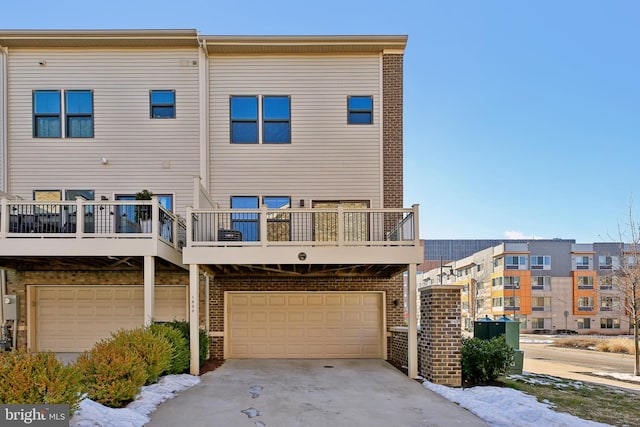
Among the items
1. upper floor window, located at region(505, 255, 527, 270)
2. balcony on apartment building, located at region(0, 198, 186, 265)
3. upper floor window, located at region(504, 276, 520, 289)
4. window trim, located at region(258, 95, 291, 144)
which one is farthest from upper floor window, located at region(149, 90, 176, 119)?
upper floor window, located at region(505, 255, 527, 270)

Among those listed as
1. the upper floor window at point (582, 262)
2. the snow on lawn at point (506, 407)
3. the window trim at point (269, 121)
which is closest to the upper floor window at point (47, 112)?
the window trim at point (269, 121)

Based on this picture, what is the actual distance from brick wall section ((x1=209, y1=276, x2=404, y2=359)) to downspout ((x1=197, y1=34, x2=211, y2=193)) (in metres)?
2.76

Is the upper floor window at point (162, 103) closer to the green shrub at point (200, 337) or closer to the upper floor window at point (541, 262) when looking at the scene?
the green shrub at point (200, 337)

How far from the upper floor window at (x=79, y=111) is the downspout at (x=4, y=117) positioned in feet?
5.32

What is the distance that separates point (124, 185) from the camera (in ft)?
39.2

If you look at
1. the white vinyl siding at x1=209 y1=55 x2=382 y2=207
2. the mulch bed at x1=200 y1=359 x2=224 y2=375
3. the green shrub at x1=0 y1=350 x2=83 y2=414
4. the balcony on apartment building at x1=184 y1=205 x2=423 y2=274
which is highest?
the white vinyl siding at x1=209 y1=55 x2=382 y2=207

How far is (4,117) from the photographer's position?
11.9 metres

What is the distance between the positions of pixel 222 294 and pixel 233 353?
166 cm

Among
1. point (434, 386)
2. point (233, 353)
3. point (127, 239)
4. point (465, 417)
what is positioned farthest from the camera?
point (233, 353)

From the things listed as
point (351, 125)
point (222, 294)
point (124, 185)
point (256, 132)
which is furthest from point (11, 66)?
point (351, 125)

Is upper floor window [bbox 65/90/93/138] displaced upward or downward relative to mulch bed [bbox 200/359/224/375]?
upward

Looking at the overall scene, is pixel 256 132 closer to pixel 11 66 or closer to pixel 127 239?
pixel 127 239

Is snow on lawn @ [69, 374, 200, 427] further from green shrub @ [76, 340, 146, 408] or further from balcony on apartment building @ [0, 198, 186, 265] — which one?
balcony on apartment building @ [0, 198, 186, 265]

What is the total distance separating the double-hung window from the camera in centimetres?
1207
